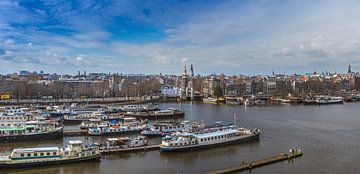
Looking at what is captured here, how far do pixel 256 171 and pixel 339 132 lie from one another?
1418 centimetres

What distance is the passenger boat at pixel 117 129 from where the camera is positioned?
90.4 feet

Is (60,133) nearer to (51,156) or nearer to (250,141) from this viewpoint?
(51,156)

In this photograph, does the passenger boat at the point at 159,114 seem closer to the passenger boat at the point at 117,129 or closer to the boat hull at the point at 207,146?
→ the passenger boat at the point at 117,129

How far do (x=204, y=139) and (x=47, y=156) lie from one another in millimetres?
9724

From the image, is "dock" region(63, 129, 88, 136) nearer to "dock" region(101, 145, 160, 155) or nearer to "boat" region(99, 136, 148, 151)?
"boat" region(99, 136, 148, 151)

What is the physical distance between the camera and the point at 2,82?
7375 cm

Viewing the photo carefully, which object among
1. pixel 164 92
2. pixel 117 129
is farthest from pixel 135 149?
pixel 164 92

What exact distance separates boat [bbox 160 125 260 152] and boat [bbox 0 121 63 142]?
869 cm

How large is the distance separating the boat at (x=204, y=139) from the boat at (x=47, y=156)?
4.59m

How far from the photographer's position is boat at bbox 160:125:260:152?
2203cm

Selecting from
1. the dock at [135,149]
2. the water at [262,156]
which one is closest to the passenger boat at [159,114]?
the water at [262,156]

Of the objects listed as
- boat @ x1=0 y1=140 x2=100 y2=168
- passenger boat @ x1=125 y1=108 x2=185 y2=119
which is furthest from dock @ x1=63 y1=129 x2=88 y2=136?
passenger boat @ x1=125 y1=108 x2=185 y2=119

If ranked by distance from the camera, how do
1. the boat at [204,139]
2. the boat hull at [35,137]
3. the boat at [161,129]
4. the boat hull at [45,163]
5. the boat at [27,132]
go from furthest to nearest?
the boat at [161,129] → the boat at [27,132] → the boat hull at [35,137] → the boat at [204,139] → the boat hull at [45,163]

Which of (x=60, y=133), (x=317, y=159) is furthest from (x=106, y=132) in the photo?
(x=317, y=159)
